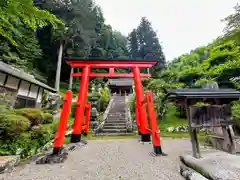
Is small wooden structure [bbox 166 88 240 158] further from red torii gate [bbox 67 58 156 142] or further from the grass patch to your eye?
the grass patch

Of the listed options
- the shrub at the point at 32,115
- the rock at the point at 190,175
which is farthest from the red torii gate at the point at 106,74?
the rock at the point at 190,175

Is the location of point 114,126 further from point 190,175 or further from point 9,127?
point 190,175

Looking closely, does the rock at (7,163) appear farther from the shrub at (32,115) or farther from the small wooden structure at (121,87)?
the small wooden structure at (121,87)

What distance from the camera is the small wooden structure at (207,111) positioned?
12.3 feet

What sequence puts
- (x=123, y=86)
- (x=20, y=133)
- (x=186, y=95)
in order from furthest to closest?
(x=123, y=86) → (x=20, y=133) → (x=186, y=95)

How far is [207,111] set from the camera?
3959mm

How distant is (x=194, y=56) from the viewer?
20312 mm

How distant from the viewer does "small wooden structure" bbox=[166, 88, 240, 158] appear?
147 inches

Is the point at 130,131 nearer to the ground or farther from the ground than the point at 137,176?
farther from the ground

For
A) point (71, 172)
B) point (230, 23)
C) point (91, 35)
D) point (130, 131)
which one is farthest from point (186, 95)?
point (91, 35)

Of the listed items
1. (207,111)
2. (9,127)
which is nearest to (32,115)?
(9,127)

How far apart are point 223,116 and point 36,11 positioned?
4865 mm

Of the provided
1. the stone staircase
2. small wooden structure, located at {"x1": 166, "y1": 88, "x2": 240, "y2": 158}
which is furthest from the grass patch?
small wooden structure, located at {"x1": 166, "y1": 88, "x2": 240, "y2": 158}

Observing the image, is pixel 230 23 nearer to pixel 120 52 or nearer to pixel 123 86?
pixel 123 86
